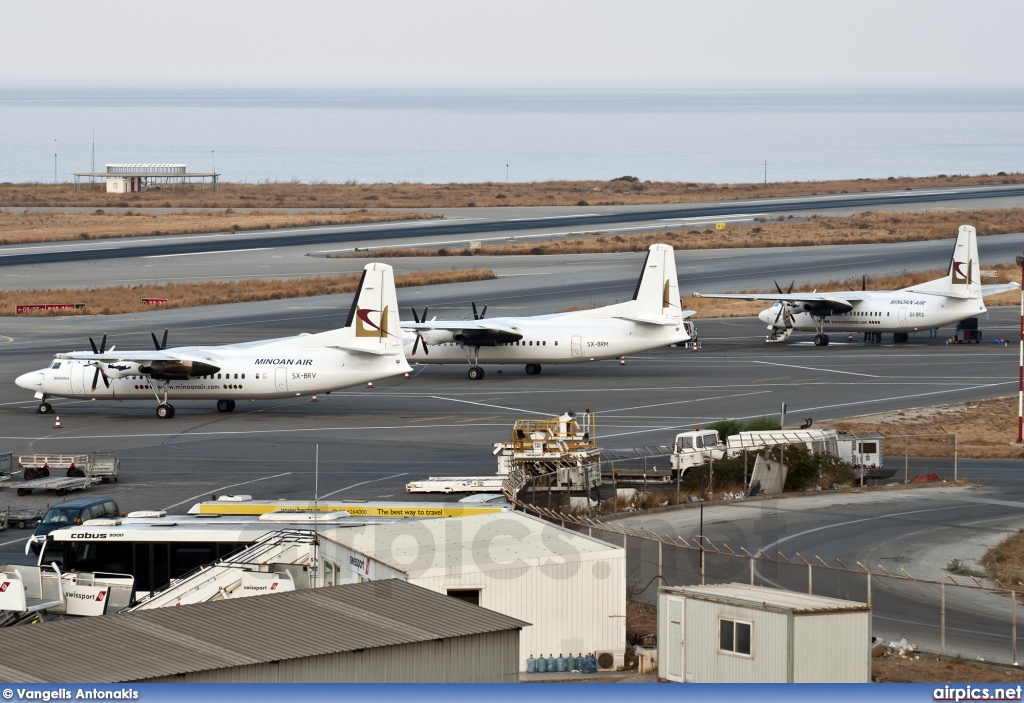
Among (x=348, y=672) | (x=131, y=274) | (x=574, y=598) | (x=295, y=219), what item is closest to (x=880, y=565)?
(x=574, y=598)

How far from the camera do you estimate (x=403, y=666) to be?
22.3 m

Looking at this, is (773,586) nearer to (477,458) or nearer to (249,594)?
(249,594)

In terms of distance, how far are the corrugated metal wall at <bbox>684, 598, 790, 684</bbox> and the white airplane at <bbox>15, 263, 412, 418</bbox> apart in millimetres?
39749

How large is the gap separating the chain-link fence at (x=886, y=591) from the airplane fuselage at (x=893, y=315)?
2099 inches

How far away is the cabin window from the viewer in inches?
982

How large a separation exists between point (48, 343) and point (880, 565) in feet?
214

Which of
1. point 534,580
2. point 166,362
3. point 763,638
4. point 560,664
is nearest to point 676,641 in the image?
point 763,638

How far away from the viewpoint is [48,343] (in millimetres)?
88750

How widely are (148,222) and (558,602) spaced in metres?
151

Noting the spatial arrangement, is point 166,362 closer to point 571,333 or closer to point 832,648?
point 571,333

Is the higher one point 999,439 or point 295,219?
point 295,219

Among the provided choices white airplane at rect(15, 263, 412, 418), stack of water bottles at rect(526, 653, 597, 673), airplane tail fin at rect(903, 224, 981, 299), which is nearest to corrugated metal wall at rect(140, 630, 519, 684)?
stack of water bottles at rect(526, 653, 597, 673)

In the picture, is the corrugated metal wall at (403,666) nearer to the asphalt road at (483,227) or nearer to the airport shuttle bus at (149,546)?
the airport shuttle bus at (149,546)

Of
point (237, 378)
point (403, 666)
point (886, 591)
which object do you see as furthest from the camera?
point (237, 378)
